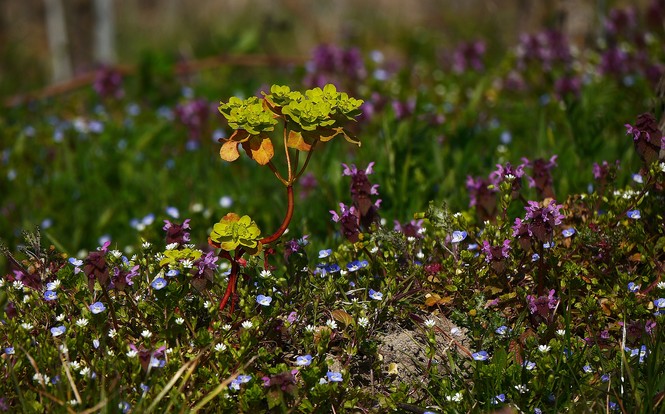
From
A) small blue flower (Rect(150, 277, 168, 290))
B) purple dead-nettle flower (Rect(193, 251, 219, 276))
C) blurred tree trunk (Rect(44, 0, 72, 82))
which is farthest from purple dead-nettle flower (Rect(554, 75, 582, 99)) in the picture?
blurred tree trunk (Rect(44, 0, 72, 82))

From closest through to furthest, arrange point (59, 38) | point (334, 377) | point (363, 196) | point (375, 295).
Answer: point (334, 377), point (375, 295), point (363, 196), point (59, 38)

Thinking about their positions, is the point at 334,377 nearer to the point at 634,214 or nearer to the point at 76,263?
the point at 76,263

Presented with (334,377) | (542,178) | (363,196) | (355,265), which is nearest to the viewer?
(334,377)

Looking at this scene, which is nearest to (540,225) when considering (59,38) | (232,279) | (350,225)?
(350,225)

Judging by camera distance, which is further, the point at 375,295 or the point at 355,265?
the point at 355,265

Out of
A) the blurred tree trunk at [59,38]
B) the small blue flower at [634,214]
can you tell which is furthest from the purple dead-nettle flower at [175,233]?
the blurred tree trunk at [59,38]

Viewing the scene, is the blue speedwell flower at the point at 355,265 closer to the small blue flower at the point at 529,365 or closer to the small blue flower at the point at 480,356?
the small blue flower at the point at 480,356
